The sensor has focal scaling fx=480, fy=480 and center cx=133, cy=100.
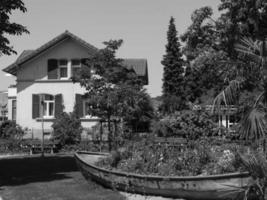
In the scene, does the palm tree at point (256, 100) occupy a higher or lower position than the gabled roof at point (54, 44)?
lower

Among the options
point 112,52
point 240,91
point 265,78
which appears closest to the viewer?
point 265,78

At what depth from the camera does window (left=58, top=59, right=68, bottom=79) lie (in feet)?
113

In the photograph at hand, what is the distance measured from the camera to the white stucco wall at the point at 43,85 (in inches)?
1351

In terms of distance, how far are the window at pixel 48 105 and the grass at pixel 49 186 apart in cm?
1677

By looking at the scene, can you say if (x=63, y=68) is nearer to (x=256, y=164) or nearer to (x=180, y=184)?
(x=180, y=184)

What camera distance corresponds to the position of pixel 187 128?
2711 centimetres

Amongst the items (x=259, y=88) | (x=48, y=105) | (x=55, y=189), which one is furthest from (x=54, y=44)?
(x=259, y=88)

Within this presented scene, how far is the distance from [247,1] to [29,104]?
16709 mm

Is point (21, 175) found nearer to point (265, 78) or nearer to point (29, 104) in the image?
point (265, 78)

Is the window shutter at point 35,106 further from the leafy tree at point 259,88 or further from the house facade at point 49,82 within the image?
the leafy tree at point 259,88

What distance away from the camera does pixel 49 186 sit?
13.0 m

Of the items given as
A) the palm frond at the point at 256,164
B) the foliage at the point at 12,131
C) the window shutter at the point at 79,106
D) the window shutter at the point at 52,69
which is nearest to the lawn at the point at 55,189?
the palm frond at the point at 256,164

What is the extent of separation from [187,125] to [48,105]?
38.6 feet

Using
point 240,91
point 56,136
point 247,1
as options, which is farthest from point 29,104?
point 240,91
